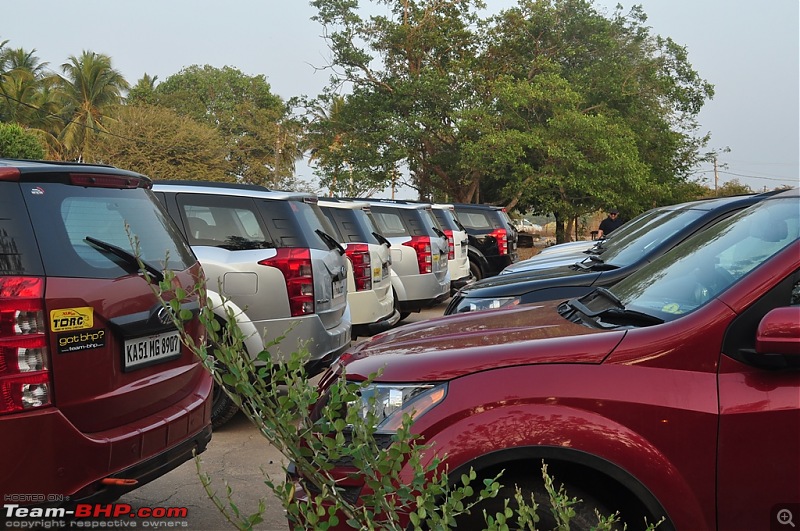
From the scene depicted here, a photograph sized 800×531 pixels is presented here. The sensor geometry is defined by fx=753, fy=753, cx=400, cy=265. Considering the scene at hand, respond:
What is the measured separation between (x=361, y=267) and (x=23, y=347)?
5471 mm

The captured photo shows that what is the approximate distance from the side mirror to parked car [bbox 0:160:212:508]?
6.09 ft

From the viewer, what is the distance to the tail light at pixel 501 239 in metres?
16.2

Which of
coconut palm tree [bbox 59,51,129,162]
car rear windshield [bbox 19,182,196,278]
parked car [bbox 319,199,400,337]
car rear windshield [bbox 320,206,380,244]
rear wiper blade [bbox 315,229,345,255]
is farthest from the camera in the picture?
coconut palm tree [bbox 59,51,129,162]

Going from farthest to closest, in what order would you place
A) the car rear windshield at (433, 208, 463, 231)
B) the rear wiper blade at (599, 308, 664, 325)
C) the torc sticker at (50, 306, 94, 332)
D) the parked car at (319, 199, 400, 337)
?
the car rear windshield at (433, 208, 463, 231) < the parked car at (319, 199, 400, 337) < the torc sticker at (50, 306, 94, 332) < the rear wiper blade at (599, 308, 664, 325)

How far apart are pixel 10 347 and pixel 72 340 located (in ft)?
0.84

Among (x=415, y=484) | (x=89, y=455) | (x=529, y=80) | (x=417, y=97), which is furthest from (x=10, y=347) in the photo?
(x=529, y=80)

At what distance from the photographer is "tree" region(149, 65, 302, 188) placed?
48.4 meters

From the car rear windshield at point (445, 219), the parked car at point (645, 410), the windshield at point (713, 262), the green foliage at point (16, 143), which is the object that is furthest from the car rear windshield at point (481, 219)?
the green foliage at point (16, 143)

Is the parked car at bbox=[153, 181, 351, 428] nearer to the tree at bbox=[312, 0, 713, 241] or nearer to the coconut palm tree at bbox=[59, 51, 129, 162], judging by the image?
the tree at bbox=[312, 0, 713, 241]

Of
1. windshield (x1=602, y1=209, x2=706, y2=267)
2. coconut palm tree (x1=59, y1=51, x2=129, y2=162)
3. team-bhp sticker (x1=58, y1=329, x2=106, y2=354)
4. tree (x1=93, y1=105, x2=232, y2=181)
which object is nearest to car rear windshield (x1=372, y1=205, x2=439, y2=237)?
windshield (x1=602, y1=209, x2=706, y2=267)

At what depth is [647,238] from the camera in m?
6.64

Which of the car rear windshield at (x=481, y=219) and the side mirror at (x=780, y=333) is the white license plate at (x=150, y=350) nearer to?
the side mirror at (x=780, y=333)

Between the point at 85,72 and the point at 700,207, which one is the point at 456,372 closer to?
the point at 700,207

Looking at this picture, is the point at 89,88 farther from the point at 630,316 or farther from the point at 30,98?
the point at 630,316
